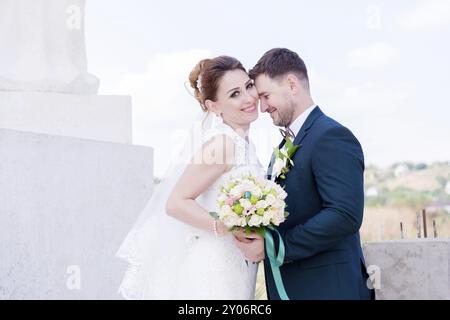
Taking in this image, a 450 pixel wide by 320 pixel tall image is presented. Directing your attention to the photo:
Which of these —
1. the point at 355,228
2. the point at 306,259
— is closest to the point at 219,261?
the point at 306,259

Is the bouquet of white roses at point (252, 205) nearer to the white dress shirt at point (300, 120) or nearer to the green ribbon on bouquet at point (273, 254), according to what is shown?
the green ribbon on bouquet at point (273, 254)

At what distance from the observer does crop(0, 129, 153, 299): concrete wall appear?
4.98 metres

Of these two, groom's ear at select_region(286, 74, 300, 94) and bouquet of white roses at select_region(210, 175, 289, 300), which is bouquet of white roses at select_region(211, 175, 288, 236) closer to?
bouquet of white roses at select_region(210, 175, 289, 300)

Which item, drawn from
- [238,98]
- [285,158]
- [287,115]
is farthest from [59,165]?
[285,158]

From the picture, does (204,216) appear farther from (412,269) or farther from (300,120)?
(412,269)

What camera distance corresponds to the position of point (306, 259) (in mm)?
3176

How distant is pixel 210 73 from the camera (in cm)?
356

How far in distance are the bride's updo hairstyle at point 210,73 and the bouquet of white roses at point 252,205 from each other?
2.30 feet

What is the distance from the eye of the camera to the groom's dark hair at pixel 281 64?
10.9ft

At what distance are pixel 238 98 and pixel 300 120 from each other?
363 millimetres

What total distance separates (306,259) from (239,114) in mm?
831

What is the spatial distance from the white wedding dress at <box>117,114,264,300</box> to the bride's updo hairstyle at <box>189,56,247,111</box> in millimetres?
137
